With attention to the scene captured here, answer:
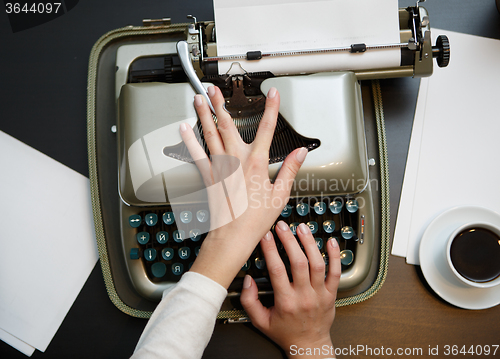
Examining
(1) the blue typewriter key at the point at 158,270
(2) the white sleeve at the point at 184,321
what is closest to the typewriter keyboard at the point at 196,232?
(1) the blue typewriter key at the point at 158,270

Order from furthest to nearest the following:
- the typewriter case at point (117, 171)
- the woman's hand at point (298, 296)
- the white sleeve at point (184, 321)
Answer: the typewriter case at point (117, 171) < the woman's hand at point (298, 296) < the white sleeve at point (184, 321)

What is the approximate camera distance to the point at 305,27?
833mm

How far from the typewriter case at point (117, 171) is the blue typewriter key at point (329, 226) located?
0.15 meters

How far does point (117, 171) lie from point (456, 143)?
101cm

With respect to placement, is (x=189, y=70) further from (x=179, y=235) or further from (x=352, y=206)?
(x=352, y=206)

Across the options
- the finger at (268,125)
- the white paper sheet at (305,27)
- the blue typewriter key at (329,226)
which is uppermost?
the white paper sheet at (305,27)

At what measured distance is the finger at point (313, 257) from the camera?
2.76 feet

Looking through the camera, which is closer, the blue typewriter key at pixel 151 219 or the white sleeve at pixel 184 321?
the white sleeve at pixel 184 321

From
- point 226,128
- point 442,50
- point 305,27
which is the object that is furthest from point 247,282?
point 442,50

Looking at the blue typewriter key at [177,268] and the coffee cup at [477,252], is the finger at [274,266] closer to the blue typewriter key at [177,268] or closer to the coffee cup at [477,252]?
the blue typewriter key at [177,268]

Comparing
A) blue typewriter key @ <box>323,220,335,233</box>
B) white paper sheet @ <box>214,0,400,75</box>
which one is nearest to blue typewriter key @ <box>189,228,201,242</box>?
blue typewriter key @ <box>323,220,335,233</box>

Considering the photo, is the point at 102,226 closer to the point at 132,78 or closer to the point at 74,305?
the point at 74,305

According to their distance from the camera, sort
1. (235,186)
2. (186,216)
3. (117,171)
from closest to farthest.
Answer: (235,186), (186,216), (117,171)

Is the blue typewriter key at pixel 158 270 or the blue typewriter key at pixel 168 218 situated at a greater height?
the blue typewriter key at pixel 168 218
